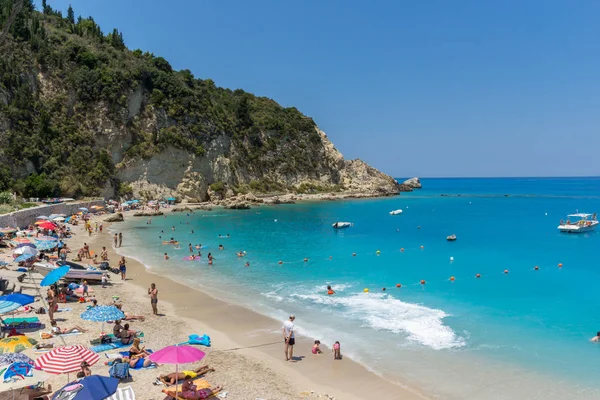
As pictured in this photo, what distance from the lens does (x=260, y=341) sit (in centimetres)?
1551

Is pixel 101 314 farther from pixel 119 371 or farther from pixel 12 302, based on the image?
pixel 119 371

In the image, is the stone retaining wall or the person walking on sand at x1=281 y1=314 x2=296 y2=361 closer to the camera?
the person walking on sand at x1=281 y1=314 x2=296 y2=361

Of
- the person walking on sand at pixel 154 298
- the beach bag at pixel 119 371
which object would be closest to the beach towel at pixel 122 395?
the beach bag at pixel 119 371

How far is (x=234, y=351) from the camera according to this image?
14367mm

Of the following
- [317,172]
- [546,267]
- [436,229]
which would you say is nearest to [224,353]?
[546,267]

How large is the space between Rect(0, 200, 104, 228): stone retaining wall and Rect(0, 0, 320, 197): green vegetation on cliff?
4.76 meters

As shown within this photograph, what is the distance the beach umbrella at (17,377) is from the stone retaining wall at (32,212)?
92.3 ft

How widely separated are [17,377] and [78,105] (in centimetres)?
6376

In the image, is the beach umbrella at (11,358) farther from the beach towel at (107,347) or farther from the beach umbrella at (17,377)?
the beach towel at (107,347)

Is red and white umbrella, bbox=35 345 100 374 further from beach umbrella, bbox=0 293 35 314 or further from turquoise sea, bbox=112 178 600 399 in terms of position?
turquoise sea, bbox=112 178 600 399

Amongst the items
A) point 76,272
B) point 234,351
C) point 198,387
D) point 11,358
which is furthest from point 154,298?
point 198,387

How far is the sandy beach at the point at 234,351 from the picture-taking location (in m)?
11.5

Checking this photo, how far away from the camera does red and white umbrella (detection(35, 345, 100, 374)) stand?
30.1 ft

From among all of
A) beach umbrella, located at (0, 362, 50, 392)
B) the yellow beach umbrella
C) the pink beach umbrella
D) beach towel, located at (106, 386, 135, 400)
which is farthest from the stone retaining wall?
beach towel, located at (106, 386, 135, 400)
